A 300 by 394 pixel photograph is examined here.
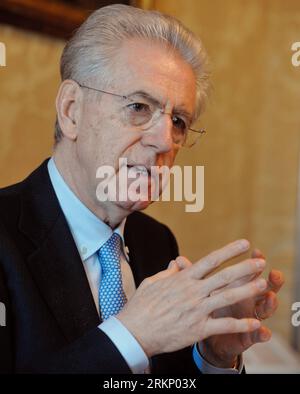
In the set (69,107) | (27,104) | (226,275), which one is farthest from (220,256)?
(27,104)

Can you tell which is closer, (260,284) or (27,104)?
(260,284)

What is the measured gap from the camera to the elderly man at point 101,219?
822mm

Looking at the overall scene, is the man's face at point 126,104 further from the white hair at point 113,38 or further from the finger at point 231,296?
the finger at point 231,296

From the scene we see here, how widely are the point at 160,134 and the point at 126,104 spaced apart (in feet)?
0.24

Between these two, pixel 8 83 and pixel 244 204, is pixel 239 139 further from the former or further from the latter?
pixel 8 83

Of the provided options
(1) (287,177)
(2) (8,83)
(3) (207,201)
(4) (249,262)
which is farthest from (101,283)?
(1) (287,177)

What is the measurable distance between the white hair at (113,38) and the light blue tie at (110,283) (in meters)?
0.28

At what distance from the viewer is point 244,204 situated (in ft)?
5.72

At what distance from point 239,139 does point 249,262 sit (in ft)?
3.29

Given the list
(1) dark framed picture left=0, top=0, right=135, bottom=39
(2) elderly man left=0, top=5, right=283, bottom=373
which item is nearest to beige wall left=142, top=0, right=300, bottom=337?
(1) dark framed picture left=0, top=0, right=135, bottom=39

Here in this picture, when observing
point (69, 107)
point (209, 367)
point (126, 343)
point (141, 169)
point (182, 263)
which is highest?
point (69, 107)

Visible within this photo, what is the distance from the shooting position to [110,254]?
98cm

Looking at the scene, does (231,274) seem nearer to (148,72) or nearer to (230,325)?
(230,325)

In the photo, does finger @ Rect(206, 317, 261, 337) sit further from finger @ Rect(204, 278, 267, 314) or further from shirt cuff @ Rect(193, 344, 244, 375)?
shirt cuff @ Rect(193, 344, 244, 375)
